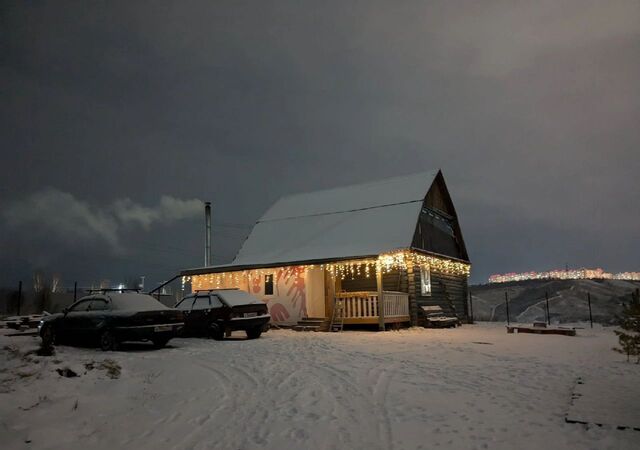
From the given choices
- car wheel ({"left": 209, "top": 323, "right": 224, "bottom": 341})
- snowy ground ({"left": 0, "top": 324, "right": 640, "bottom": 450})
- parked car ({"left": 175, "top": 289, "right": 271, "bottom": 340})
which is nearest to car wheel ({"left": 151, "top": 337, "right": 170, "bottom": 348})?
snowy ground ({"left": 0, "top": 324, "right": 640, "bottom": 450})

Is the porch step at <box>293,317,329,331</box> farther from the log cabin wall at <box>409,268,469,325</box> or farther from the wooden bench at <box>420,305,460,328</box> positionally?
the wooden bench at <box>420,305,460,328</box>

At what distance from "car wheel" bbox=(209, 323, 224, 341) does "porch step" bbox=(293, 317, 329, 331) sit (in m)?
4.66

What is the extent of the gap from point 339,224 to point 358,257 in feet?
17.9

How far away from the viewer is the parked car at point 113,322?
1204cm

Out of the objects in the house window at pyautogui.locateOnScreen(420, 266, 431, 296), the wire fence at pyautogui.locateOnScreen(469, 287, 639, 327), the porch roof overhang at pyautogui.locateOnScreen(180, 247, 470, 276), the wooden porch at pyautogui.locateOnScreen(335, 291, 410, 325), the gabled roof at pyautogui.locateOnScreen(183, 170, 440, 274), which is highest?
A: the gabled roof at pyautogui.locateOnScreen(183, 170, 440, 274)

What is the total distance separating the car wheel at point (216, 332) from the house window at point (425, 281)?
10.8 metres

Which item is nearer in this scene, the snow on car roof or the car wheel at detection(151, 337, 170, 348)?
the car wheel at detection(151, 337, 170, 348)

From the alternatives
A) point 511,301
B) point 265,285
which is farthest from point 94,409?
point 511,301

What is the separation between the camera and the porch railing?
19078 mm

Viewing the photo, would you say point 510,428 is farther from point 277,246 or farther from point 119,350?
point 277,246

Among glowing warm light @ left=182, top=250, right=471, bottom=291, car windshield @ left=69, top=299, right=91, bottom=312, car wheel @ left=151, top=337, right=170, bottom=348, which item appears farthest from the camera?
glowing warm light @ left=182, top=250, right=471, bottom=291

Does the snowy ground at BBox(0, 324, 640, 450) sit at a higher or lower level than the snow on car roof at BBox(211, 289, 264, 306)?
lower

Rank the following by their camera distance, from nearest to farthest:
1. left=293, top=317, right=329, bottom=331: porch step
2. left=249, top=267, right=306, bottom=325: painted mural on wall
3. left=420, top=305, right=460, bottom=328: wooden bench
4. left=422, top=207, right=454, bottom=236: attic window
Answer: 1. left=293, top=317, right=329, bottom=331: porch step
2. left=249, top=267, right=306, bottom=325: painted mural on wall
3. left=420, top=305, right=460, bottom=328: wooden bench
4. left=422, top=207, right=454, bottom=236: attic window

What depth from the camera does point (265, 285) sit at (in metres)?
22.1
